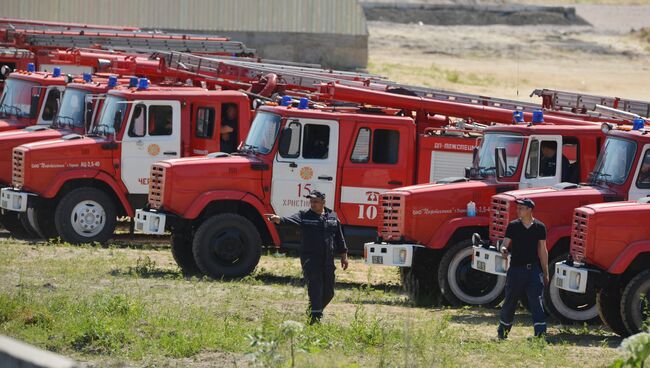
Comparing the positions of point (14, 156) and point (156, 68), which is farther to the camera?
point (156, 68)

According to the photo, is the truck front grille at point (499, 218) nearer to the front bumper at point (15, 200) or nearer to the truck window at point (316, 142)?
the truck window at point (316, 142)

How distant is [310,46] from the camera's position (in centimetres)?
5025

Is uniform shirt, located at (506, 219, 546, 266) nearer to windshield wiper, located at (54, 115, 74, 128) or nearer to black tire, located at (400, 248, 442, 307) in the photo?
black tire, located at (400, 248, 442, 307)

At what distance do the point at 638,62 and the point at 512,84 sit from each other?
1552cm

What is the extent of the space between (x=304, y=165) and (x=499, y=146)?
2.98 m

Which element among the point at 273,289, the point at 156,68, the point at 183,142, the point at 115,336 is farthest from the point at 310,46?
the point at 115,336

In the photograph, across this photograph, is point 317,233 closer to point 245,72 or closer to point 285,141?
point 285,141

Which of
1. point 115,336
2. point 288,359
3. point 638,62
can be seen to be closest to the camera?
point 288,359

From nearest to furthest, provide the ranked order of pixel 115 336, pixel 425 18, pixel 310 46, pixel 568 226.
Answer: pixel 115 336 < pixel 568 226 < pixel 310 46 < pixel 425 18

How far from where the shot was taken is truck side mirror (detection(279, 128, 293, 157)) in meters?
19.0

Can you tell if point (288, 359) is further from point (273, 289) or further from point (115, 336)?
point (273, 289)

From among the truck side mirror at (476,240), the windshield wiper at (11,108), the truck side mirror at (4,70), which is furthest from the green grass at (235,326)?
the truck side mirror at (4,70)

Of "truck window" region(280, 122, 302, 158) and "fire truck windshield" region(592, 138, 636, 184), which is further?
"truck window" region(280, 122, 302, 158)

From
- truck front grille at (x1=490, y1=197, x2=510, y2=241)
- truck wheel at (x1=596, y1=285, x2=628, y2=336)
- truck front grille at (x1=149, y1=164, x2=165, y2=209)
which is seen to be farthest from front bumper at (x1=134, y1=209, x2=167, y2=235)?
truck wheel at (x1=596, y1=285, x2=628, y2=336)
